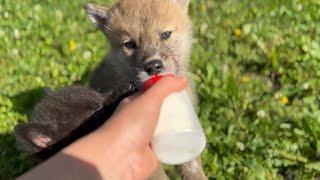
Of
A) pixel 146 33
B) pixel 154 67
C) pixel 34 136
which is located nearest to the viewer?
pixel 34 136

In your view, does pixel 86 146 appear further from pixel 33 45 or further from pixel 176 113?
pixel 33 45

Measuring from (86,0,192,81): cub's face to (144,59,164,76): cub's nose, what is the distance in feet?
0.43

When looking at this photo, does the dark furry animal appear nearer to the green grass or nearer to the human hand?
the human hand

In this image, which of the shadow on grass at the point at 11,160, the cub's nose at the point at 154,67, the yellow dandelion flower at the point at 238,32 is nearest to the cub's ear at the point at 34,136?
the cub's nose at the point at 154,67

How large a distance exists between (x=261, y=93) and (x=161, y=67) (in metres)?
1.35

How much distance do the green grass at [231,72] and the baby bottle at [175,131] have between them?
1420 millimetres

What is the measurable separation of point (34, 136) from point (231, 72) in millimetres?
2682

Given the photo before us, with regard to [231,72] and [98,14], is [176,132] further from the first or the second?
[231,72]

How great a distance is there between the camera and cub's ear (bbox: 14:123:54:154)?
353 cm

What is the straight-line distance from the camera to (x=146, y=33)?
5.00 metres

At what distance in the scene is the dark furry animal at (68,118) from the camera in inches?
142

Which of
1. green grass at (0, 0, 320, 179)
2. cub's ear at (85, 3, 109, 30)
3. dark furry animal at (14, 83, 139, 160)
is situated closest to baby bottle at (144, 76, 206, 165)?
dark furry animal at (14, 83, 139, 160)

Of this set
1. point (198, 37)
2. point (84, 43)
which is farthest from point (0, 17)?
point (198, 37)

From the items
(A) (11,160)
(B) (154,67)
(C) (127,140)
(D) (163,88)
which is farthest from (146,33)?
(C) (127,140)
